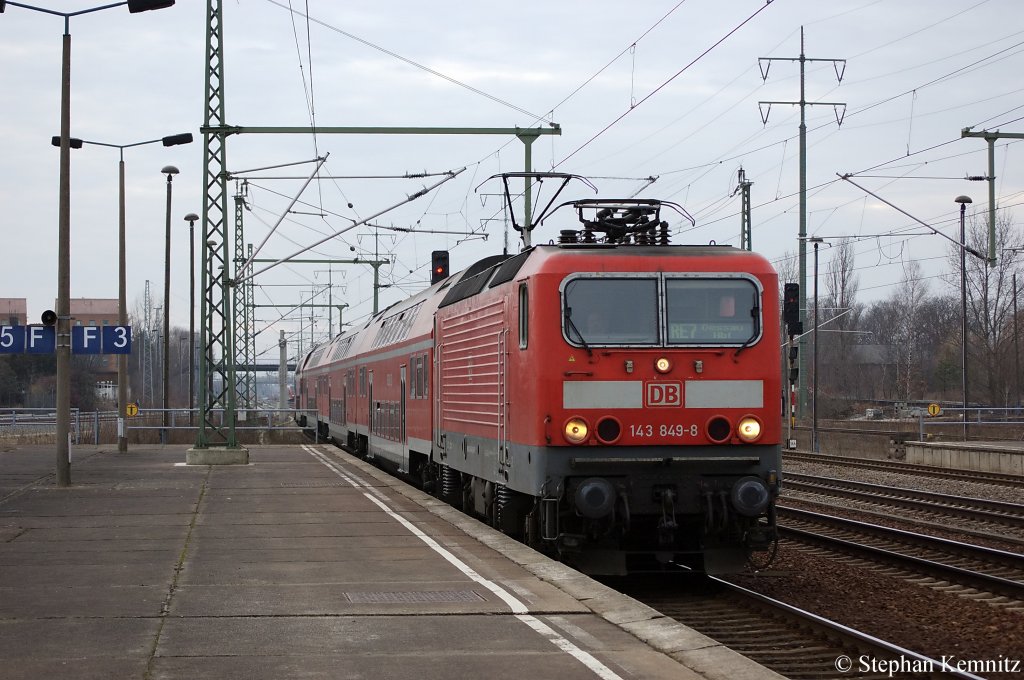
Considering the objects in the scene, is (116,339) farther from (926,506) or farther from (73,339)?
(926,506)

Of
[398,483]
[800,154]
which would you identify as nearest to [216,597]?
[398,483]

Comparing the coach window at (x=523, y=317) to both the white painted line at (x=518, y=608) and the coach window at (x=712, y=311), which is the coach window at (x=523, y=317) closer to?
the coach window at (x=712, y=311)

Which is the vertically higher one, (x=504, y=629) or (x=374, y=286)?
(x=374, y=286)

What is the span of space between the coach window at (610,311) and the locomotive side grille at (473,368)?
1483mm

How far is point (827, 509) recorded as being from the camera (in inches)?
773

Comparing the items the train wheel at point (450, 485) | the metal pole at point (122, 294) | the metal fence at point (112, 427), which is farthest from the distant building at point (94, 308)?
the train wheel at point (450, 485)

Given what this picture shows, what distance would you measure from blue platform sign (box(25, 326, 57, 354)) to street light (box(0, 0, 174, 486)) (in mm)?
652

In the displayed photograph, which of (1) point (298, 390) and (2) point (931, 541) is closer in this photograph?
(2) point (931, 541)

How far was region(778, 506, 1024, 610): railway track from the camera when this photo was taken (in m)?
11.1

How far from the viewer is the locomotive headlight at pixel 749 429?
11.1m

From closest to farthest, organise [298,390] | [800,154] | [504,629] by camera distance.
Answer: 1. [504,629]
2. [800,154]
3. [298,390]

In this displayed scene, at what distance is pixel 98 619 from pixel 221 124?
750 inches

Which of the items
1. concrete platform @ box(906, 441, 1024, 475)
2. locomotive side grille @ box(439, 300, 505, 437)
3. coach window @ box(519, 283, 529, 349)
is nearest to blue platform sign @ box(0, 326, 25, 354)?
locomotive side grille @ box(439, 300, 505, 437)

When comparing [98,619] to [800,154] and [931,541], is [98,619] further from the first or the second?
[800,154]
